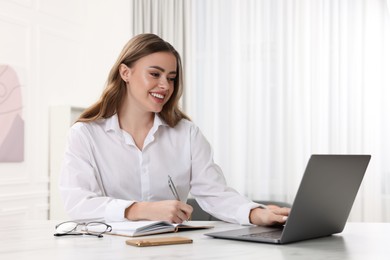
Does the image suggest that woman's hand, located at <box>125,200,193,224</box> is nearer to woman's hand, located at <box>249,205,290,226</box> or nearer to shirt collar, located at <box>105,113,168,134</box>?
woman's hand, located at <box>249,205,290,226</box>

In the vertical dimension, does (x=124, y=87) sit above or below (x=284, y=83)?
below

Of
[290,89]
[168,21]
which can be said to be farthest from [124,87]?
[168,21]

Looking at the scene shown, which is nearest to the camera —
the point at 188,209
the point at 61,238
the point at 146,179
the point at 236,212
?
the point at 61,238

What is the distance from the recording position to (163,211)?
2.09 meters

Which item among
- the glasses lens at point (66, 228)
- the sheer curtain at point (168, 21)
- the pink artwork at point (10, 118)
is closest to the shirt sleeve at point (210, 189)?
the glasses lens at point (66, 228)

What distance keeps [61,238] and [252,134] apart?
3.56 metres

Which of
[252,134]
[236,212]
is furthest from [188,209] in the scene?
[252,134]

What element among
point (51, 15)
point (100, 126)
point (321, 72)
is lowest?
point (100, 126)

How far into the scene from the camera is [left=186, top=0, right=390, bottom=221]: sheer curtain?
489cm

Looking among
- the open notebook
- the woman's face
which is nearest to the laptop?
the open notebook

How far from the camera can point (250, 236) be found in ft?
5.75

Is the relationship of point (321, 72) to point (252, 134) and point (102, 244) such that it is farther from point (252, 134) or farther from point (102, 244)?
point (102, 244)

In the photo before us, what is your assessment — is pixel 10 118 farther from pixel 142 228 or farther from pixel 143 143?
pixel 142 228

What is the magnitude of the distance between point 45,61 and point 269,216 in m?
3.57
